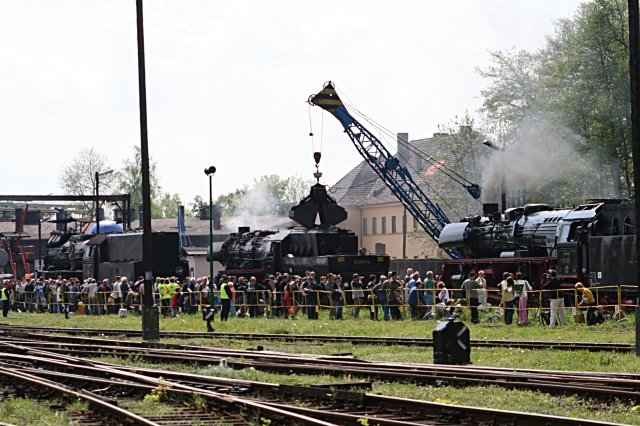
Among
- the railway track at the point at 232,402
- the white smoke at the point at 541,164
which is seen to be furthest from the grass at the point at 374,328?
the white smoke at the point at 541,164

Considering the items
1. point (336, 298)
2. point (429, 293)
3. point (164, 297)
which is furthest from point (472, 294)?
point (164, 297)

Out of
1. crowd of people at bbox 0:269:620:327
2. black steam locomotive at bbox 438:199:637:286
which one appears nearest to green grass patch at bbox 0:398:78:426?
crowd of people at bbox 0:269:620:327

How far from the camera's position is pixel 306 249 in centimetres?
4506

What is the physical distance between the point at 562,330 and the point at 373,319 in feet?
26.1

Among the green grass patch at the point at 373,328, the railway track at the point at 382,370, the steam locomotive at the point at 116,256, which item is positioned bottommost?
the green grass patch at the point at 373,328

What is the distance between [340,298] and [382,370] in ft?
61.8

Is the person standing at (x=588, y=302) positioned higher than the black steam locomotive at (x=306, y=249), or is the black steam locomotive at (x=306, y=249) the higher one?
the black steam locomotive at (x=306, y=249)

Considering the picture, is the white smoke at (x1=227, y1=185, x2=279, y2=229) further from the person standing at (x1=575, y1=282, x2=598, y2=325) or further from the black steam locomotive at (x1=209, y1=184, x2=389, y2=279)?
the person standing at (x1=575, y1=282, x2=598, y2=325)

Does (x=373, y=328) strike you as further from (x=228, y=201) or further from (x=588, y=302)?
(x=228, y=201)

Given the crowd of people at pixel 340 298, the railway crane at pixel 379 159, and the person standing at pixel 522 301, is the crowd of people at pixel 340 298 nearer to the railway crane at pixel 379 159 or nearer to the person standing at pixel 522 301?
the person standing at pixel 522 301

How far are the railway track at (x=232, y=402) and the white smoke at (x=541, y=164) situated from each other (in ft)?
123

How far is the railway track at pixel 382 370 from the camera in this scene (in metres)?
14.7

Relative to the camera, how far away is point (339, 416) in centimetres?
1220

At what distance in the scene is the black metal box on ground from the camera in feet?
62.3
